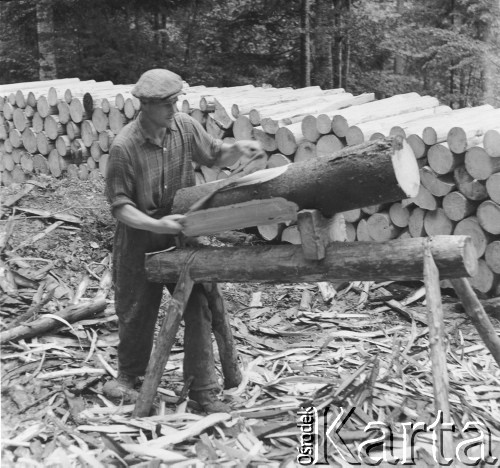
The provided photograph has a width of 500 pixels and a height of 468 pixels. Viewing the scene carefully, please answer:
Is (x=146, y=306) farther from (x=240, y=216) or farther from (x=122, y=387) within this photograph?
(x=240, y=216)

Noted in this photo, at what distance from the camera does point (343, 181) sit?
3.57 metres

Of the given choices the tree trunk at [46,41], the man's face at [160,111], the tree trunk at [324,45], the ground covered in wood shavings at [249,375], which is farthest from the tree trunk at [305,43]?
the man's face at [160,111]

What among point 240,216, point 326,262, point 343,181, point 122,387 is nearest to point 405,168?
point 343,181

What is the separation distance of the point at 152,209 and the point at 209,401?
1189 mm

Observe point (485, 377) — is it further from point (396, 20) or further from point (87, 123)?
point (396, 20)

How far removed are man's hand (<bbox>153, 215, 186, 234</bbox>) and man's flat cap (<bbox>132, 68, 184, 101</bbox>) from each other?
2.06ft

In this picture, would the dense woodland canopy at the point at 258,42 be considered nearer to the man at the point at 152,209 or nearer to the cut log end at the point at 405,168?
the man at the point at 152,209

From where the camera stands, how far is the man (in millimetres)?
3895

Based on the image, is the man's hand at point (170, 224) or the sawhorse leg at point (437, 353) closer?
the sawhorse leg at point (437, 353)

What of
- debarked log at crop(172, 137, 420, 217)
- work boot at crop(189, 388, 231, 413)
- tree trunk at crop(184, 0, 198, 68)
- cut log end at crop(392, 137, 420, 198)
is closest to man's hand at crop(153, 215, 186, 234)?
debarked log at crop(172, 137, 420, 217)

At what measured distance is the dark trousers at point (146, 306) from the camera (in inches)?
168

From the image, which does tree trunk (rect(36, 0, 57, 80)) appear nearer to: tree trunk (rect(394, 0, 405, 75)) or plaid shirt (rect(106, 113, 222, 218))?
tree trunk (rect(394, 0, 405, 75))

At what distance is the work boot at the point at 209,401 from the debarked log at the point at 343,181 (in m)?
1.16

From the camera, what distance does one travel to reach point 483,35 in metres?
13.0
